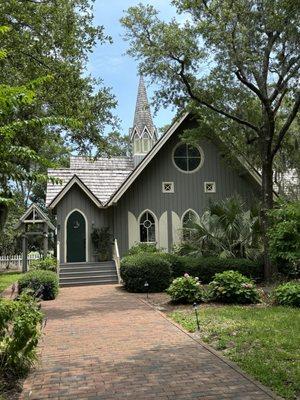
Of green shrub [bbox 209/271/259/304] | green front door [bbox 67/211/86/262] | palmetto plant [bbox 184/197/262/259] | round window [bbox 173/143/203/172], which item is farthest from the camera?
round window [bbox 173/143/203/172]

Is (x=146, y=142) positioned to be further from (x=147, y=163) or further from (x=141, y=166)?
(x=141, y=166)

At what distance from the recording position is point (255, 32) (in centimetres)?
1761

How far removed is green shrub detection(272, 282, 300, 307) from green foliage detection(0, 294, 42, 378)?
326 inches

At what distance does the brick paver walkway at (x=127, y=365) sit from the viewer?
611cm

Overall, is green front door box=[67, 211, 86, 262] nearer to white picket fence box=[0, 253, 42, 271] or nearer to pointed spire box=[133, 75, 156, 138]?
pointed spire box=[133, 75, 156, 138]

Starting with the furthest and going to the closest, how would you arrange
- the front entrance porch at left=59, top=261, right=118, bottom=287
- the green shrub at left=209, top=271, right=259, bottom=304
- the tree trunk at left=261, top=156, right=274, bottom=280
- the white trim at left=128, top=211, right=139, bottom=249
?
the white trim at left=128, top=211, right=139, bottom=249, the front entrance porch at left=59, top=261, right=118, bottom=287, the tree trunk at left=261, top=156, right=274, bottom=280, the green shrub at left=209, top=271, right=259, bottom=304

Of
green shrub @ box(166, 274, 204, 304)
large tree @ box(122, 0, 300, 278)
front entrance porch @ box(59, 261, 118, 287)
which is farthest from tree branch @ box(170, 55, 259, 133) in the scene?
front entrance porch @ box(59, 261, 118, 287)

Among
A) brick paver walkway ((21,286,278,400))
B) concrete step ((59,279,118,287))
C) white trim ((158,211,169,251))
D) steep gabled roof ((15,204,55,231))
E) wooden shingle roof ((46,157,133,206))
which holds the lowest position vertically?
brick paver walkway ((21,286,278,400))

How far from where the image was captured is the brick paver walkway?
20.0ft

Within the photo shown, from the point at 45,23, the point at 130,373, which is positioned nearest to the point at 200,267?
the point at 45,23

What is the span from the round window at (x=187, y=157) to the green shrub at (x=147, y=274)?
7823 mm

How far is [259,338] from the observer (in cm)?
902

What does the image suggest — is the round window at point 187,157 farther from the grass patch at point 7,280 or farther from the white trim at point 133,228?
the grass patch at point 7,280

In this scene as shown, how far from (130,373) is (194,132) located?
1525 cm
